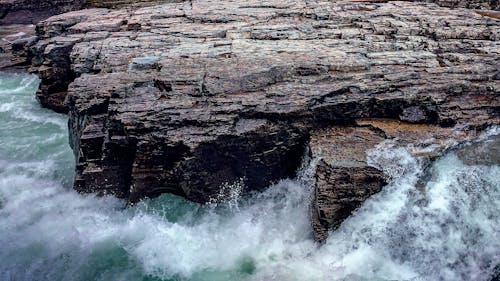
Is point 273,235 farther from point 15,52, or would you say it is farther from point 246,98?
point 15,52

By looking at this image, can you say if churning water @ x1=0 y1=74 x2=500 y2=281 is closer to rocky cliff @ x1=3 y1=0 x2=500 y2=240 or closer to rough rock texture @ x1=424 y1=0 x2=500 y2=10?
rocky cliff @ x1=3 y1=0 x2=500 y2=240

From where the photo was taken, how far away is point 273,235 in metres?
10.6

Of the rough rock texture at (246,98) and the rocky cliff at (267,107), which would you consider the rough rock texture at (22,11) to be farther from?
the rocky cliff at (267,107)

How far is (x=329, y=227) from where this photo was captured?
9844mm

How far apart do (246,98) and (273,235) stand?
367 cm

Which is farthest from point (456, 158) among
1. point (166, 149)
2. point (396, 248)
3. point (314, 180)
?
point (166, 149)

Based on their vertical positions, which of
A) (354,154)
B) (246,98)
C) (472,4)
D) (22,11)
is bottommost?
(22,11)

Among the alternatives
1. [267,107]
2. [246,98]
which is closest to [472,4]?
[267,107]

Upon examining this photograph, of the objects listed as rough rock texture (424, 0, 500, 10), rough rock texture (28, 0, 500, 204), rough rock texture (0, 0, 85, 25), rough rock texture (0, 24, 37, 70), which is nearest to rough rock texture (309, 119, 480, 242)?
rough rock texture (28, 0, 500, 204)

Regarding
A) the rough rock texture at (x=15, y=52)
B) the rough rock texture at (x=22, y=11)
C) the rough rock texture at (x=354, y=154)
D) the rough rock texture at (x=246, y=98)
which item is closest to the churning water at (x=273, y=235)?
the rough rock texture at (x=354, y=154)

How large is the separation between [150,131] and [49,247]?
161 inches

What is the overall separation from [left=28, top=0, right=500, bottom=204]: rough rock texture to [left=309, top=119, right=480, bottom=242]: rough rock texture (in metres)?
0.23

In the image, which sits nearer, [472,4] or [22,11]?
[472,4]

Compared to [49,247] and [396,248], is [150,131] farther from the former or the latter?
[396,248]
